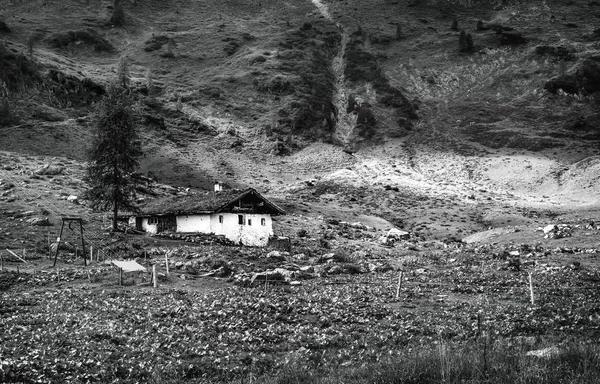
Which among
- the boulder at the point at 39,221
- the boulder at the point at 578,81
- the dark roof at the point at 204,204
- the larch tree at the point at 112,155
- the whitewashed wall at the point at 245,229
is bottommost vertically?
the whitewashed wall at the point at 245,229

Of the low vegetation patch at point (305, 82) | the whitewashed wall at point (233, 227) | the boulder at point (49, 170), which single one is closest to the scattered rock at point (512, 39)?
the low vegetation patch at point (305, 82)

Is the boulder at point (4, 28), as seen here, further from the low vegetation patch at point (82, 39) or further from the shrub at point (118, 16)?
→ the shrub at point (118, 16)

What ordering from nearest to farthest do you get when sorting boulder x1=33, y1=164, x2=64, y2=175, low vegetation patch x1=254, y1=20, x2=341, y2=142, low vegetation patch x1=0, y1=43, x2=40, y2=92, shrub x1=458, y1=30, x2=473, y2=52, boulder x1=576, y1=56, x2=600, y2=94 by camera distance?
boulder x1=33, y1=164, x2=64, y2=175
low vegetation patch x1=0, y1=43, x2=40, y2=92
low vegetation patch x1=254, y1=20, x2=341, y2=142
boulder x1=576, y1=56, x2=600, y2=94
shrub x1=458, y1=30, x2=473, y2=52

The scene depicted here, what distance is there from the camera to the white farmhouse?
4941cm

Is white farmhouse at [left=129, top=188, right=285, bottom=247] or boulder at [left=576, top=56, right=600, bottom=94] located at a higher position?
boulder at [left=576, top=56, right=600, bottom=94]

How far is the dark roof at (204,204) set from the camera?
48.9 metres

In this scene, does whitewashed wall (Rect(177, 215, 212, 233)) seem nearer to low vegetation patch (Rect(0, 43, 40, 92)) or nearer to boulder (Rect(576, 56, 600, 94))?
low vegetation patch (Rect(0, 43, 40, 92))

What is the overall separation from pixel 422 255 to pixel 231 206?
61.3 feet

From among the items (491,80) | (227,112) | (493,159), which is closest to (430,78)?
(491,80)

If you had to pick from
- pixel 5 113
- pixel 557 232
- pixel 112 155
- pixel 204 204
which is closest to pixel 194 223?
pixel 204 204

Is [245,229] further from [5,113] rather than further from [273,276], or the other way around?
[5,113]

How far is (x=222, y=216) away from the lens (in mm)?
49688

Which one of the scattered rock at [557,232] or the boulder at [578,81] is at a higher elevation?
the boulder at [578,81]

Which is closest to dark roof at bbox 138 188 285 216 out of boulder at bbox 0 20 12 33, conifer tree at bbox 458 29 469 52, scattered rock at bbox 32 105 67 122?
scattered rock at bbox 32 105 67 122
